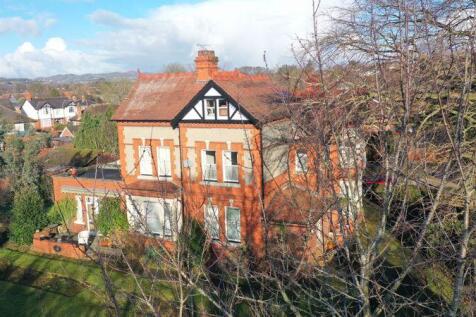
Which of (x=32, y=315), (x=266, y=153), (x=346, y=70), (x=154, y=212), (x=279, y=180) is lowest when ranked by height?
(x=32, y=315)

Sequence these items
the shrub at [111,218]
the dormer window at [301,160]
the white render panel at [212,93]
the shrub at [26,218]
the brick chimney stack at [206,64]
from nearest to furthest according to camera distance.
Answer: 1. the dormer window at [301,160]
2. the white render panel at [212,93]
3. the brick chimney stack at [206,64]
4. the shrub at [111,218]
5. the shrub at [26,218]

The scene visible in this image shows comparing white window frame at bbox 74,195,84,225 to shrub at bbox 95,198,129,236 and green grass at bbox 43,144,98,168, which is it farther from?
green grass at bbox 43,144,98,168

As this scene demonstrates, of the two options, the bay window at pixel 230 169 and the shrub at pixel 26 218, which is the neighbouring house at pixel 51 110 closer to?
the shrub at pixel 26 218

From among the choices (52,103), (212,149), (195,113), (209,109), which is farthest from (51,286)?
(52,103)

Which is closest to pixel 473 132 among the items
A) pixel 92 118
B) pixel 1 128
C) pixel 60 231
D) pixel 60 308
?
pixel 60 308

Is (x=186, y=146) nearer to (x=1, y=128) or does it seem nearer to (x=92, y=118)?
(x=1, y=128)

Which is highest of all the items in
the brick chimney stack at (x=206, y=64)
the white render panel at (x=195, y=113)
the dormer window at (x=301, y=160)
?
the brick chimney stack at (x=206, y=64)

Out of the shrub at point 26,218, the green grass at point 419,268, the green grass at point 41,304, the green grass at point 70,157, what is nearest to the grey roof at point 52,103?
the green grass at point 70,157
